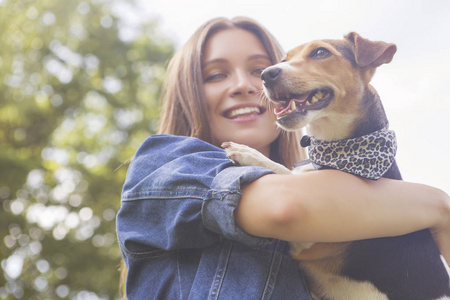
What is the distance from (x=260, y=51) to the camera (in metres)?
2.54

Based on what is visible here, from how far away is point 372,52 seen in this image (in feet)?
7.15

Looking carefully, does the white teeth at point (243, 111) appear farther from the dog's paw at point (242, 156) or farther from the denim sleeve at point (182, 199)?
the denim sleeve at point (182, 199)

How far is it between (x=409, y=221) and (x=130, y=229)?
1.00 m

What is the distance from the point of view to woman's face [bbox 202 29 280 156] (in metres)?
2.37

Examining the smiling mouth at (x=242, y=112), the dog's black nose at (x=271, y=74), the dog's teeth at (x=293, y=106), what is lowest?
the smiling mouth at (x=242, y=112)

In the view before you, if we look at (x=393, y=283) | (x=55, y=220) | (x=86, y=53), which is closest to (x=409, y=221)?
(x=393, y=283)

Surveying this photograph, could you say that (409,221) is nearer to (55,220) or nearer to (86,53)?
(55,220)

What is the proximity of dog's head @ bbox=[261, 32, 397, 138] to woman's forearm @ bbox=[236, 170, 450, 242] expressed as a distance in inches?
21.0

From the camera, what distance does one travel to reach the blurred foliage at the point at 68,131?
1116 cm

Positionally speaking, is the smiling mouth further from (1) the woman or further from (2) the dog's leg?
(1) the woman

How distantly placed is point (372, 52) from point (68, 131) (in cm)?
1208

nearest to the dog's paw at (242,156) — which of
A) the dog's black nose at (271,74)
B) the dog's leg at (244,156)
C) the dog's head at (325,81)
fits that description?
the dog's leg at (244,156)

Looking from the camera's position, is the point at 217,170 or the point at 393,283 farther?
the point at 393,283

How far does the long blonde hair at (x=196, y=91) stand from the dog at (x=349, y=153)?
42 centimetres
